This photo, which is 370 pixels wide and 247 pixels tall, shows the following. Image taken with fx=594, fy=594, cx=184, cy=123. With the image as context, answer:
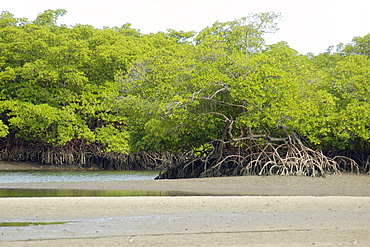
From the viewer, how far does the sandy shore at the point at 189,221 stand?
8309 millimetres

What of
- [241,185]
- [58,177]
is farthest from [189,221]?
[58,177]

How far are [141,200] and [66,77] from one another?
1178 inches

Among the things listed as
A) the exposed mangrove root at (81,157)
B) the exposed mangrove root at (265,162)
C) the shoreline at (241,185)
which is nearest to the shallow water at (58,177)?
the exposed mangrove root at (265,162)

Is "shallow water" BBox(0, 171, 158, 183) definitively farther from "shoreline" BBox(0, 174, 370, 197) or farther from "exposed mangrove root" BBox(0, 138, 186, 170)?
"exposed mangrove root" BBox(0, 138, 186, 170)

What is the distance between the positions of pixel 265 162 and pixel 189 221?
15.4 metres

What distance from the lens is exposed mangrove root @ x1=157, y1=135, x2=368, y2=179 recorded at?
2497cm

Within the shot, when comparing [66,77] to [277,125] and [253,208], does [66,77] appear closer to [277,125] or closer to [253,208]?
[277,125]

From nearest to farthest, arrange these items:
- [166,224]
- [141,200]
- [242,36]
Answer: [166,224], [141,200], [242,36]

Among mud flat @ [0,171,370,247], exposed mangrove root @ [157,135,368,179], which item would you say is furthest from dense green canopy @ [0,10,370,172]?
mud flat @ [0,171,370,247]

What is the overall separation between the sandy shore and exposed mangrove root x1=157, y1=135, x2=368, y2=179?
33.1ft

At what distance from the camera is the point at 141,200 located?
14.0 metres

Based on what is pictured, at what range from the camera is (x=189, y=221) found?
1032 cm

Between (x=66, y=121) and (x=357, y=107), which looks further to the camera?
(x=66, y=121)

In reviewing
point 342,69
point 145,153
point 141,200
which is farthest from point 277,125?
point 145,153
